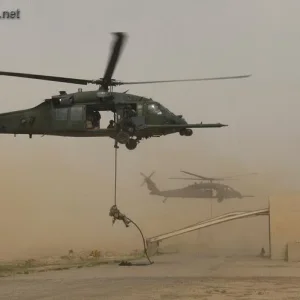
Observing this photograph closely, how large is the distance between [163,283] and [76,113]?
4153 mm

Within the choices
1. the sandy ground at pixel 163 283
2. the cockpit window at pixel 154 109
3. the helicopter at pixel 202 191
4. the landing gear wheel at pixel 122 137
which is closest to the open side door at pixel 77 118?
the landing gear wheel at pixel 122 137

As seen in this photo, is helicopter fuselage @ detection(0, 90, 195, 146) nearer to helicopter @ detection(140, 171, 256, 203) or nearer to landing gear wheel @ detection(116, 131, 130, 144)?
landing gear wheel @ detection(116, 131, 130, 144)

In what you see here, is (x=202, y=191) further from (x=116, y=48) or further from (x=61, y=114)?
(x=116, y=48)

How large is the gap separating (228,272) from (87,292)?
12.1 feet

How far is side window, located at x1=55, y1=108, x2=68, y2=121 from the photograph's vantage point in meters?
11.6

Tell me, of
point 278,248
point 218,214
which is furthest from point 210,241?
point 278,248

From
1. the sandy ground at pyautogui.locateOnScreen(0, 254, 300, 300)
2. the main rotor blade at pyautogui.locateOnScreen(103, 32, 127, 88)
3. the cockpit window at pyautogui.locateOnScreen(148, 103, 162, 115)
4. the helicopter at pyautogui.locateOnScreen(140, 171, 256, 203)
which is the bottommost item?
the sandy ground at pyautogui.locateOnScreen(0, 254, 300, 300)

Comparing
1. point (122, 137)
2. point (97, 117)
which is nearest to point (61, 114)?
point (97, 117)

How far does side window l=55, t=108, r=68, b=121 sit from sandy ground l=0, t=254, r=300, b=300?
10.7 ft

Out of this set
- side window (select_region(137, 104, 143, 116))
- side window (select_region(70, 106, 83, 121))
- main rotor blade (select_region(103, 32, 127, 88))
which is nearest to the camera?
main rotor blade (select_region(103, 32, 127, 88))

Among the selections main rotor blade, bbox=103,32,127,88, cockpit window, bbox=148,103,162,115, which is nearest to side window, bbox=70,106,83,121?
main rotor blade, bbox=103,32,127,88

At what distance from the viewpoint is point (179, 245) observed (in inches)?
704

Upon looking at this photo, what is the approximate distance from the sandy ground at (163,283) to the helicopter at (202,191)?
4474 mm

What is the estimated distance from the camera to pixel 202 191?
1731cm
